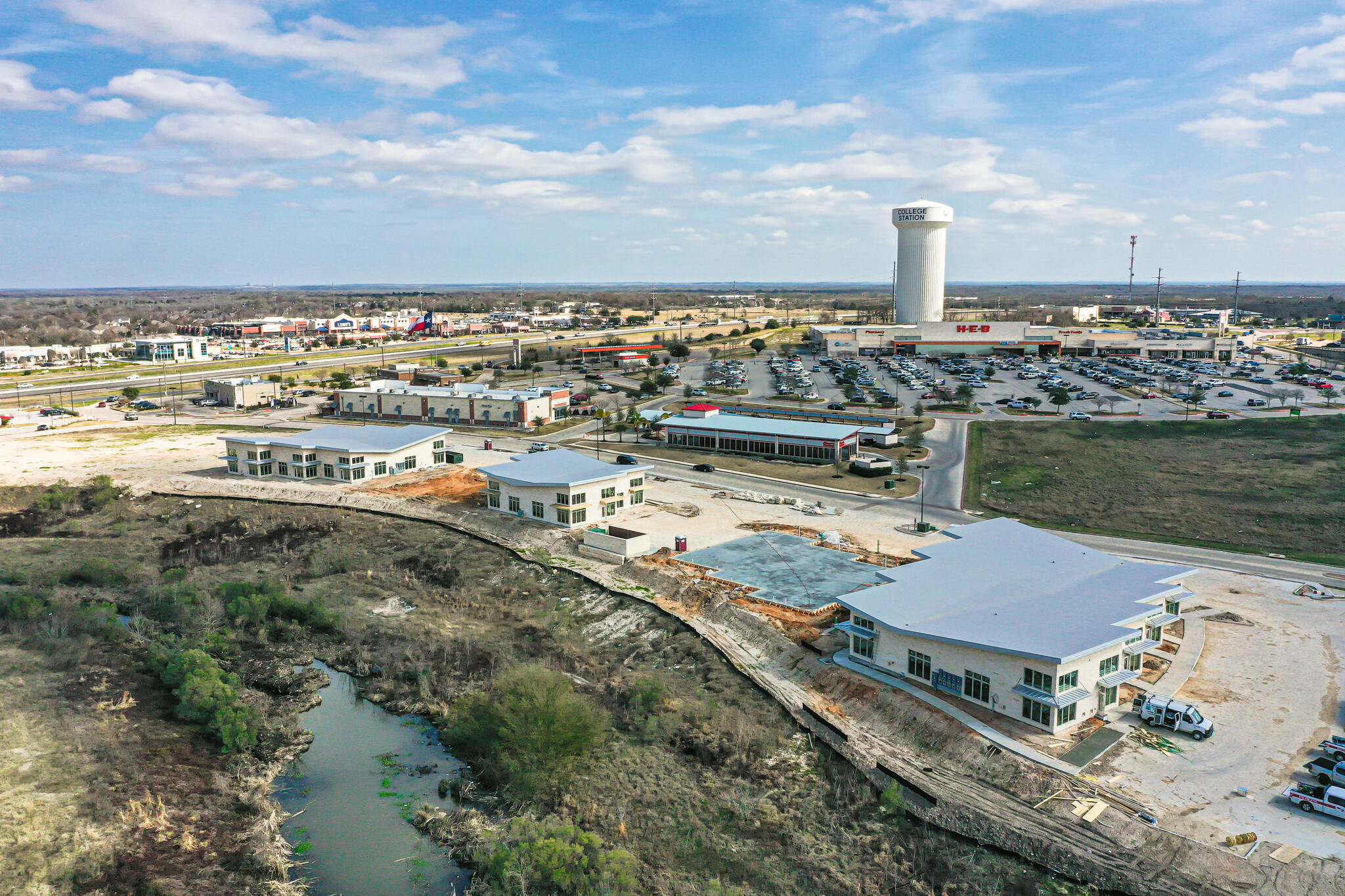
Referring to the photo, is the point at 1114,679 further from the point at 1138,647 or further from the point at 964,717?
the point at 964,717

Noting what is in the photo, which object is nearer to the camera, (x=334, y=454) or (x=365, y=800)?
(x=365, y=800)

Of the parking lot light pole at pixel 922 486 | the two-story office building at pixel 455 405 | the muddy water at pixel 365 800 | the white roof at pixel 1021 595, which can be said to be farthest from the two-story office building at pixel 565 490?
the two-story office building at pixel 455 405

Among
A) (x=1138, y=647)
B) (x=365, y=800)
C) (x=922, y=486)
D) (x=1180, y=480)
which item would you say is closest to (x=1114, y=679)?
(x=1138, y=647)

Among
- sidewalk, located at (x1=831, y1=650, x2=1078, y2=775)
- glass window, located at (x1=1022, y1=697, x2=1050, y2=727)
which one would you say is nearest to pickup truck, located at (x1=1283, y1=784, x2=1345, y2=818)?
sidewalk, located at (x1=831, y1=650, x2=1078, y2=775)

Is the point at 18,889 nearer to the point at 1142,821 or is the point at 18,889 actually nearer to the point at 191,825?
the point at 191,825

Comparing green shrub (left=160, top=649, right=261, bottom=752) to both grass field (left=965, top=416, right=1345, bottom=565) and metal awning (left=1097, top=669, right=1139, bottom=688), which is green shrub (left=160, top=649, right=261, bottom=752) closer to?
metal awning (left=1097, top=669, right=1139, bottom=688)

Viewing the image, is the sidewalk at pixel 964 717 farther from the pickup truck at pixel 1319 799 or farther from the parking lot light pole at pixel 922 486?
the parking lot light pole at pixel 922 486

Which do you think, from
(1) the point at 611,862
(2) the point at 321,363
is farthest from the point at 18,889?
(2) the point at 321,363
